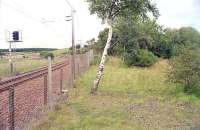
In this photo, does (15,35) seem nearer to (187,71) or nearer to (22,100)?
(187,71)

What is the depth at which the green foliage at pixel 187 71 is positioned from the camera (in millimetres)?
20438

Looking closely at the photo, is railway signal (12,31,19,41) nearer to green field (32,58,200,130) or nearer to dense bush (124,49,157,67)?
green field (32,58,200,130)

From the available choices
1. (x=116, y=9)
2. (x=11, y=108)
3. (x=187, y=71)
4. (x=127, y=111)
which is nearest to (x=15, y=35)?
(x=116, y=9)

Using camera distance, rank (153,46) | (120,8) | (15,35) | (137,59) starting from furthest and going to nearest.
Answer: (153,46), (137,59), (15,35), (120,8)

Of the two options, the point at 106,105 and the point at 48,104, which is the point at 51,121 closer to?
the point at 48,104

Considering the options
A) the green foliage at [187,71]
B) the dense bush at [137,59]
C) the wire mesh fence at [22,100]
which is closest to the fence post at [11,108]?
the wire mesh fence at [22,100]

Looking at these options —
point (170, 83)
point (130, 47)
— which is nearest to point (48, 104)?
point (170, 83)

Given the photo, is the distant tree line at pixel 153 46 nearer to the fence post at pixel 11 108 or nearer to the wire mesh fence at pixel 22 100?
the wire mesh fence at pixel 22 100

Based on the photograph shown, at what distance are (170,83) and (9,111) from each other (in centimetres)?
1618

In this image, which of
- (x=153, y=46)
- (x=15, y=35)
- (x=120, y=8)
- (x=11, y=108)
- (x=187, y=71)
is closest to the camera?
(x=11, y=108)

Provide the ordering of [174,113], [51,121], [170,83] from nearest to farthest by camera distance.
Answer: [51,121]
[174,113]
[170,83]

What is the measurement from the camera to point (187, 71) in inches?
810

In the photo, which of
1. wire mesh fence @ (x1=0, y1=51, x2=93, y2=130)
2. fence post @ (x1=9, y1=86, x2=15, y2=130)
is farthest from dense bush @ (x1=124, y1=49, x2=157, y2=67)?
fence post @ (x1=9, y1=86, x2=15, y2=130)

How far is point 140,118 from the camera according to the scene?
42.7 ft
